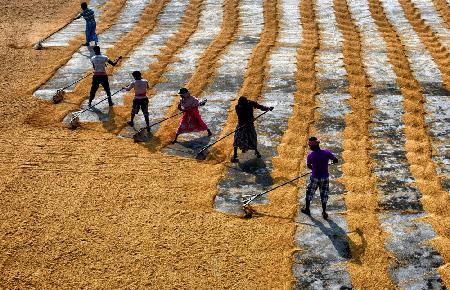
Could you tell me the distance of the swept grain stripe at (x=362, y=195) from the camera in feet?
24.5

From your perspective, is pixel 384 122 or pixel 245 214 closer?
pixel 245 214

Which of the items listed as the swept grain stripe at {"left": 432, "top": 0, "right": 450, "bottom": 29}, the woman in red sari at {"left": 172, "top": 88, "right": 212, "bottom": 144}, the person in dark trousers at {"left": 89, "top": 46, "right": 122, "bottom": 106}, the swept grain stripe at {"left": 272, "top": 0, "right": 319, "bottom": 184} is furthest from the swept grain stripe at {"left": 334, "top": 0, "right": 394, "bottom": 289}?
the swept grain stripe at {"left": 432, "top": 0, "right": 450, "bottom": 29}

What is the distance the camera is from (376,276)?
7.36 m

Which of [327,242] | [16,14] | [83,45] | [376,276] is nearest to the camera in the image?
[376,276]

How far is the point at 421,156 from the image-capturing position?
428 inches

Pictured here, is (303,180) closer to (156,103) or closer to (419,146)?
(419,146)

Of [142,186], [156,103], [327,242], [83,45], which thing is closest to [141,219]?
[142,186]

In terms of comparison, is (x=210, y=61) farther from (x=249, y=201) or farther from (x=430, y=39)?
(x=249, y=201)

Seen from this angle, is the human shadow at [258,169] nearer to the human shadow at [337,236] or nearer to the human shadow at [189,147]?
the human shadow at [189,147]

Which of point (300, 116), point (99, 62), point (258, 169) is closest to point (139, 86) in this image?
point (99, 62)

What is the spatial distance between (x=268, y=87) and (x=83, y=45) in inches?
291

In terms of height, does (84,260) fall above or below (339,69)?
above

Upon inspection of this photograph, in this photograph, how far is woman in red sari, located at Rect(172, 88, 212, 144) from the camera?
11.5 m

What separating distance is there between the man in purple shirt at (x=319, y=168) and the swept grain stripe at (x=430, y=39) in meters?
7.56
